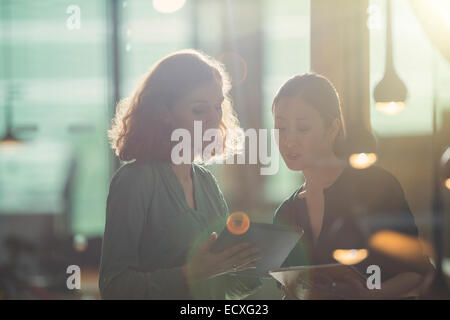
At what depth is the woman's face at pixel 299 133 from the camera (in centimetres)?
165

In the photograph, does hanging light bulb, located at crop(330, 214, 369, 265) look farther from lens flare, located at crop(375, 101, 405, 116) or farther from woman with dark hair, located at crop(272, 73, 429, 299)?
lens flare, located at crop(375, 101, 405, 116)

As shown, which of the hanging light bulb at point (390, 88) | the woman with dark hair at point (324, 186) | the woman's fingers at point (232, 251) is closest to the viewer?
the woman's fingers at point (232, 251)

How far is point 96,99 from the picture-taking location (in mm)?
4645

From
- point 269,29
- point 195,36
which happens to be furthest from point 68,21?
point 269,29

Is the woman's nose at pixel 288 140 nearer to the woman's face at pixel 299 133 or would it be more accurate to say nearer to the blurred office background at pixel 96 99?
the woman's face at pixel 299 133

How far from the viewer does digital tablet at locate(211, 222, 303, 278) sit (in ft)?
4.30

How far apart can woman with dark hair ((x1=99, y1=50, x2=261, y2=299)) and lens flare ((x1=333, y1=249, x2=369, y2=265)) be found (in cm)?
29

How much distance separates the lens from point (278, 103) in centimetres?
168

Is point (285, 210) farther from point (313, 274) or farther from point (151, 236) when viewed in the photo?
point (151, 236)

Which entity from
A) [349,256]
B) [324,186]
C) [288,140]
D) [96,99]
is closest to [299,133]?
[288,140]

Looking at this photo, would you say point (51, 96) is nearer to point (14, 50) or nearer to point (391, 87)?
point (14, 50)

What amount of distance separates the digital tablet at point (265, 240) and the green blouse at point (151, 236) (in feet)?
0.39

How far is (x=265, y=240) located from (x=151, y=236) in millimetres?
329

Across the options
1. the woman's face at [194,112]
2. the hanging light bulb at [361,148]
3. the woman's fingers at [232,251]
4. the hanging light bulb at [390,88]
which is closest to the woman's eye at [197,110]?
the woman's face at [194,112]
